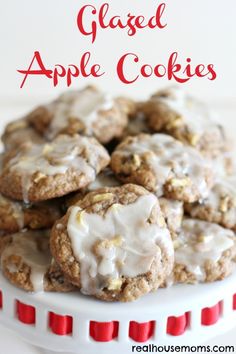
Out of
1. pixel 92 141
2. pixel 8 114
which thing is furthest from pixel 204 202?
pixel 8 114

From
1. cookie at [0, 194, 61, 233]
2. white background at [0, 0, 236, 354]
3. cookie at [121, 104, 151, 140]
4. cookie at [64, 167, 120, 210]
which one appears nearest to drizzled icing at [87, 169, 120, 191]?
cookie at [64, 167, 120, 210]

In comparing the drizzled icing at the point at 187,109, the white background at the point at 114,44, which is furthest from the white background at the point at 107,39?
the drizzled icing at the point at 187,109

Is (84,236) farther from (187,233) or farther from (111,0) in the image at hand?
(111,0)

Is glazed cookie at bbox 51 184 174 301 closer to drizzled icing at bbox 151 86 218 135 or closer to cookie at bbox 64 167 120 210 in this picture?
cookie at bbox 64 167 120 210

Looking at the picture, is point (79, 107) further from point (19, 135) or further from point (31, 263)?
point (31, 263)

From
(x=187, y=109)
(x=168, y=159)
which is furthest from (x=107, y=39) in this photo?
(x=168, y=159)
